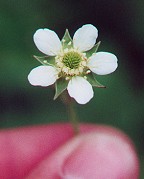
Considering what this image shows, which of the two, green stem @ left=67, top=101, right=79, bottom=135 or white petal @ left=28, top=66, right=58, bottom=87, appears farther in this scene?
green stem @ left=67, top=101, right=79, bottom=135

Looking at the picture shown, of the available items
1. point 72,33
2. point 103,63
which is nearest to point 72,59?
point 103,63

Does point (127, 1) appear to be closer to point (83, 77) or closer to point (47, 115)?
point (47, 115)

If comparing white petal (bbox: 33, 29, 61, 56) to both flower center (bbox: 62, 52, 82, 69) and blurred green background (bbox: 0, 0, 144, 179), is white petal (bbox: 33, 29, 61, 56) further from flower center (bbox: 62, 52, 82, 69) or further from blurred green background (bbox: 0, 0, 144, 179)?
blurred green background (bbox: 0, 0, 144, 179)

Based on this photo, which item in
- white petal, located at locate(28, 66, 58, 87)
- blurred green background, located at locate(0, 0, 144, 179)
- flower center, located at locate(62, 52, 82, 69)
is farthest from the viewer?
blurred green background, located at locate(0, 0, 144, 179)

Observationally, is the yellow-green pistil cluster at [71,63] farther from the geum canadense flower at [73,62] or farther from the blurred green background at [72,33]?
the blurred green background at [72,33]

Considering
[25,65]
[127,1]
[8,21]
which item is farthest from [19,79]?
[127,1]

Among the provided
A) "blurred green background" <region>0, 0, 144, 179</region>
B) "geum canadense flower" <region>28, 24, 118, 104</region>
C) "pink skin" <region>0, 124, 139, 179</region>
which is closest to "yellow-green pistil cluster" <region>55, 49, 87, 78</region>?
"geum canadense flower" <region>28, 24, 118, 104</region>

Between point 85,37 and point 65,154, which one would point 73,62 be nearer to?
point 85,37
